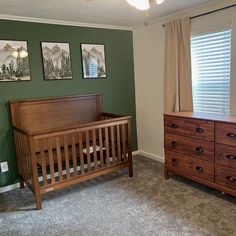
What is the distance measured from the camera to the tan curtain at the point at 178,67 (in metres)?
3.08

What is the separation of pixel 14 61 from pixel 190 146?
2.40 meters

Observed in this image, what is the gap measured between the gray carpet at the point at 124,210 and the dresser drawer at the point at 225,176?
0.21 meters

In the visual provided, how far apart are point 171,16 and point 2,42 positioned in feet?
7.30

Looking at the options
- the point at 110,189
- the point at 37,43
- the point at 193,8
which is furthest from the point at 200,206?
the point at 37,43

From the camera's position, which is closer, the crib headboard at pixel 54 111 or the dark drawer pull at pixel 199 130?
the dark drawer pull at pixel 199 130

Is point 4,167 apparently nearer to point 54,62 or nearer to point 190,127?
point 54,62

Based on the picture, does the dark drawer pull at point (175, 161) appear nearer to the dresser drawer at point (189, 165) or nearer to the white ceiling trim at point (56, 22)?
the dresser drawer at point (189, 165)

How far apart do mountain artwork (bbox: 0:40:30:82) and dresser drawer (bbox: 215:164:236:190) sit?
8.38 feet

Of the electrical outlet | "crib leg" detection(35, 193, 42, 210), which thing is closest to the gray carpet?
"crib leg" detection(35, 193, 42, 210)

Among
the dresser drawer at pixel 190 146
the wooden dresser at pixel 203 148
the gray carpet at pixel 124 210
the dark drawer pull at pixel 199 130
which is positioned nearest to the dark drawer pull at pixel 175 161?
the wooden dresser at pixel 203 148

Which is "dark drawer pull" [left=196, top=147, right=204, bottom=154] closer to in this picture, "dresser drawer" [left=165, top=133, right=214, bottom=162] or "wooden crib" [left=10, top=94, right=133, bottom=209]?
"dresser drawer" [left=165, top=133, right=214, bottom=162]

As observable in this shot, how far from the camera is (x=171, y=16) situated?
10.8 feet

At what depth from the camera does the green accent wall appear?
3031 millimetres

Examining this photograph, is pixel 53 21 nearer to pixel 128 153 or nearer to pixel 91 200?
pixel 128 153
